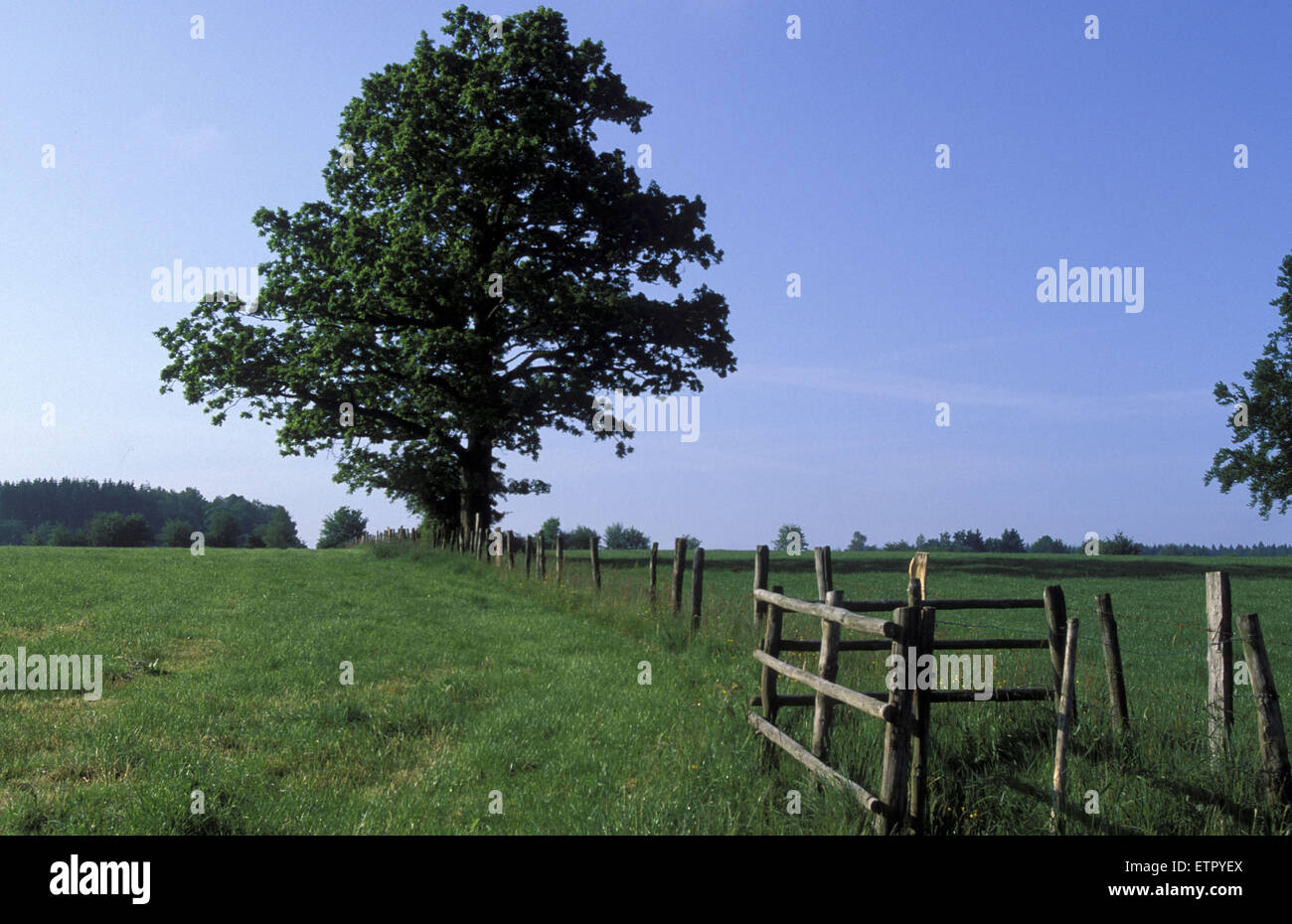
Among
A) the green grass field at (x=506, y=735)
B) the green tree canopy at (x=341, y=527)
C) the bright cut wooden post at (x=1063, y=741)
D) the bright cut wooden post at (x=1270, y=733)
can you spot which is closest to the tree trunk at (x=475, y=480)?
the green grass field at (x=506, y=735)

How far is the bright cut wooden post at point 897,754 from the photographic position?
20.1 feet

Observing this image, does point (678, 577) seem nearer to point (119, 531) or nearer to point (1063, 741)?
point (1063, 741)

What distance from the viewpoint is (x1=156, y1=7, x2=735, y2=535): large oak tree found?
29.3 meters

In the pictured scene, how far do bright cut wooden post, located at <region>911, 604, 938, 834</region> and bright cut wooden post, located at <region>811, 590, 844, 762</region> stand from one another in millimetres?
1080

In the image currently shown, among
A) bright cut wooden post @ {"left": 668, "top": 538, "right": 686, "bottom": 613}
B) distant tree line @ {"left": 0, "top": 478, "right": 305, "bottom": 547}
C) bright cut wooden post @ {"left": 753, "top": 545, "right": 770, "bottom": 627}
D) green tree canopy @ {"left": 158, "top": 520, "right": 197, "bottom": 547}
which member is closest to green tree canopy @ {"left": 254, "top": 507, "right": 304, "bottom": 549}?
distant tree line @ {"left": 0, "top": 478, "right": 305, "bottom": 547}

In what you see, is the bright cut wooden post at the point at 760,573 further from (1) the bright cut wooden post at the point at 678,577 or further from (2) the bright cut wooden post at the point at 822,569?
(1) the bright cut wooden post at the point at 678,577

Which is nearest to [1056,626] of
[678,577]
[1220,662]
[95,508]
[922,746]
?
[1220,662]

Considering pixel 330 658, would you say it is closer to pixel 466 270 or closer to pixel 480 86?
pixel 466 270

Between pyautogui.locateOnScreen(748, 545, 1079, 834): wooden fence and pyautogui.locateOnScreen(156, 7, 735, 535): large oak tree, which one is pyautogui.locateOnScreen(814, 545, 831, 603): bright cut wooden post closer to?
pyautogui.locateOnScreen(748, 545, 1079, 834): wooden fence

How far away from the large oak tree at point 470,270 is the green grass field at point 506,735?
45.6 ft

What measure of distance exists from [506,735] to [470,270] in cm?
2357

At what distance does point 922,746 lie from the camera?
634 cm
